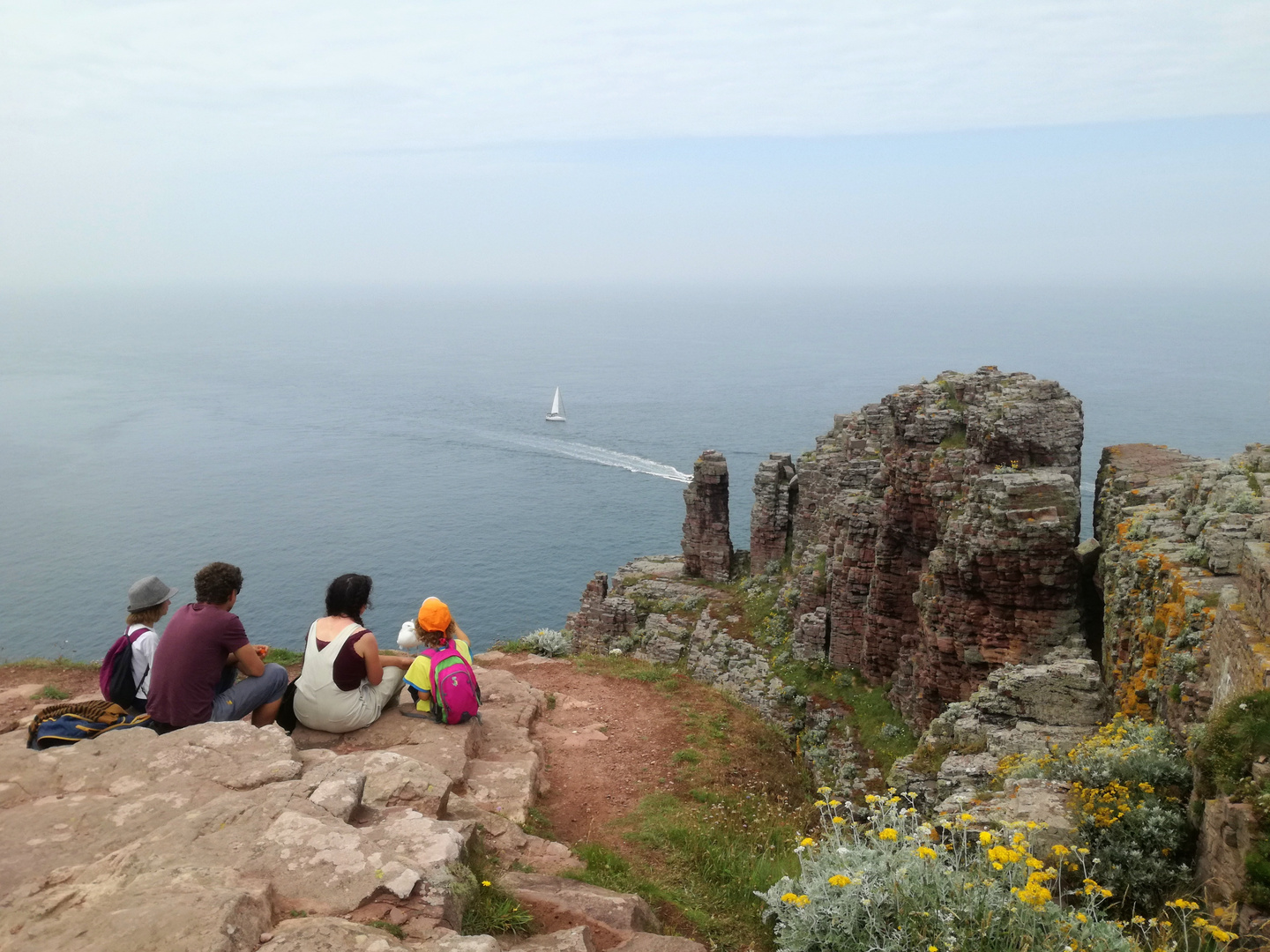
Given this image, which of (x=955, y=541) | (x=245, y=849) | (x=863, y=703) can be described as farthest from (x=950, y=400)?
(x=245, y=849)

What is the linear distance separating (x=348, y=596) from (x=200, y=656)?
201 cm

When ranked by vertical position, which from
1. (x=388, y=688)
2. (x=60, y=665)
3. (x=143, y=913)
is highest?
(x=143, y=913)

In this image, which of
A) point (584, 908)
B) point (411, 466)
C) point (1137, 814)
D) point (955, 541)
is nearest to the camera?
point (584, 908)

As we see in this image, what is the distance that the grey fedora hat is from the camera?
11.9 metres

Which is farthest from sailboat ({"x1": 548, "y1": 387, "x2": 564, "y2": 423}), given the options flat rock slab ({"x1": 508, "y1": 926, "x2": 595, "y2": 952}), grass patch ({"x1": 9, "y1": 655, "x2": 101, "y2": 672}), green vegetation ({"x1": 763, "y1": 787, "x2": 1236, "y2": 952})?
flat rock slab ({"x1": 508, "y1": 926, "x2": 595, "y2": 952})

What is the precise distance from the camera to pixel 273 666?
12891mm

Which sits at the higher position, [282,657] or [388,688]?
[388,688]

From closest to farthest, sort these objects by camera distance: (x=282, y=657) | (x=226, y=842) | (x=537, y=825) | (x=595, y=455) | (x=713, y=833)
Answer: (x=226, y=842) < (x=537, y=825) < (x=713, y=833) < (x=282, y=657) < (x=595, y=455)

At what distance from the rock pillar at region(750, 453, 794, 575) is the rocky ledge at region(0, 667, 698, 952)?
3708 centimetres

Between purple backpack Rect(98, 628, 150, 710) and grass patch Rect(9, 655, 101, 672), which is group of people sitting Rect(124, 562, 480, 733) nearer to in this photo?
purple backpack Rect(98, 628, 150, 710)

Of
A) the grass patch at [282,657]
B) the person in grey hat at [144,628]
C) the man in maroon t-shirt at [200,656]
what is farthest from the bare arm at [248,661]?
the grass patch at [282,657]

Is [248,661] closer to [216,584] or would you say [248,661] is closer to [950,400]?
[216,584]

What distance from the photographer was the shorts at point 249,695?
39.8 feet

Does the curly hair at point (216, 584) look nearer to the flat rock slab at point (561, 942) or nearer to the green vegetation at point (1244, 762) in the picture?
the flat rock slab at point (561, 942)
